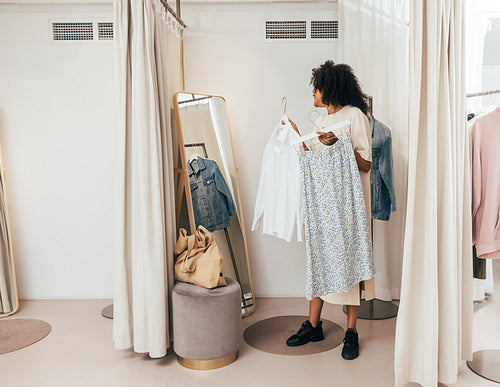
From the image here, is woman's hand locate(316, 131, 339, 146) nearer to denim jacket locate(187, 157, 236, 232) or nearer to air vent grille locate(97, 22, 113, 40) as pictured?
denim jacket locate(187, 157, 236, 232)

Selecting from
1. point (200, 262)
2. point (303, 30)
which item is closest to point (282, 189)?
point (200, 262)

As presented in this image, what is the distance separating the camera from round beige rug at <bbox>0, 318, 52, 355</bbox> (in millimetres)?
3053

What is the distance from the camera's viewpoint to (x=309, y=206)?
268cm

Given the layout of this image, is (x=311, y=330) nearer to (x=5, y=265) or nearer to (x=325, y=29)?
(x=325, y=29)

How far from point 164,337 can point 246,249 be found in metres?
1.23

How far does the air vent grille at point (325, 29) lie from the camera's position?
3.85 metres

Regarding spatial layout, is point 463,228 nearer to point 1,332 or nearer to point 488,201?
point 488,201

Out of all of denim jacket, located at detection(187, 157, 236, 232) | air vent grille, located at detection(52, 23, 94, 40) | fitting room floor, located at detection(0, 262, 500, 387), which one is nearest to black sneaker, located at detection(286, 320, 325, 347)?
fitting room floor, located at detection(0, 262, 500, 387)

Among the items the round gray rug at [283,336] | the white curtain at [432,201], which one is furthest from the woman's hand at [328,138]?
the round gray rug at [283,336]

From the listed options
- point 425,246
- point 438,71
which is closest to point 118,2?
point 438,71

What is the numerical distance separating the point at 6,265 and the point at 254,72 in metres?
2.66

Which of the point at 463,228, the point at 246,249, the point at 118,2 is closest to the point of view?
the point at 463,228

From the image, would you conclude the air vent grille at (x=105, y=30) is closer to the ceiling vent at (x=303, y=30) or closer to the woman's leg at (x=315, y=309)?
the ceiling vent at (x=303, y=30)

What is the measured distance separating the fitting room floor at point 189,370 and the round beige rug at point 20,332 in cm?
8
